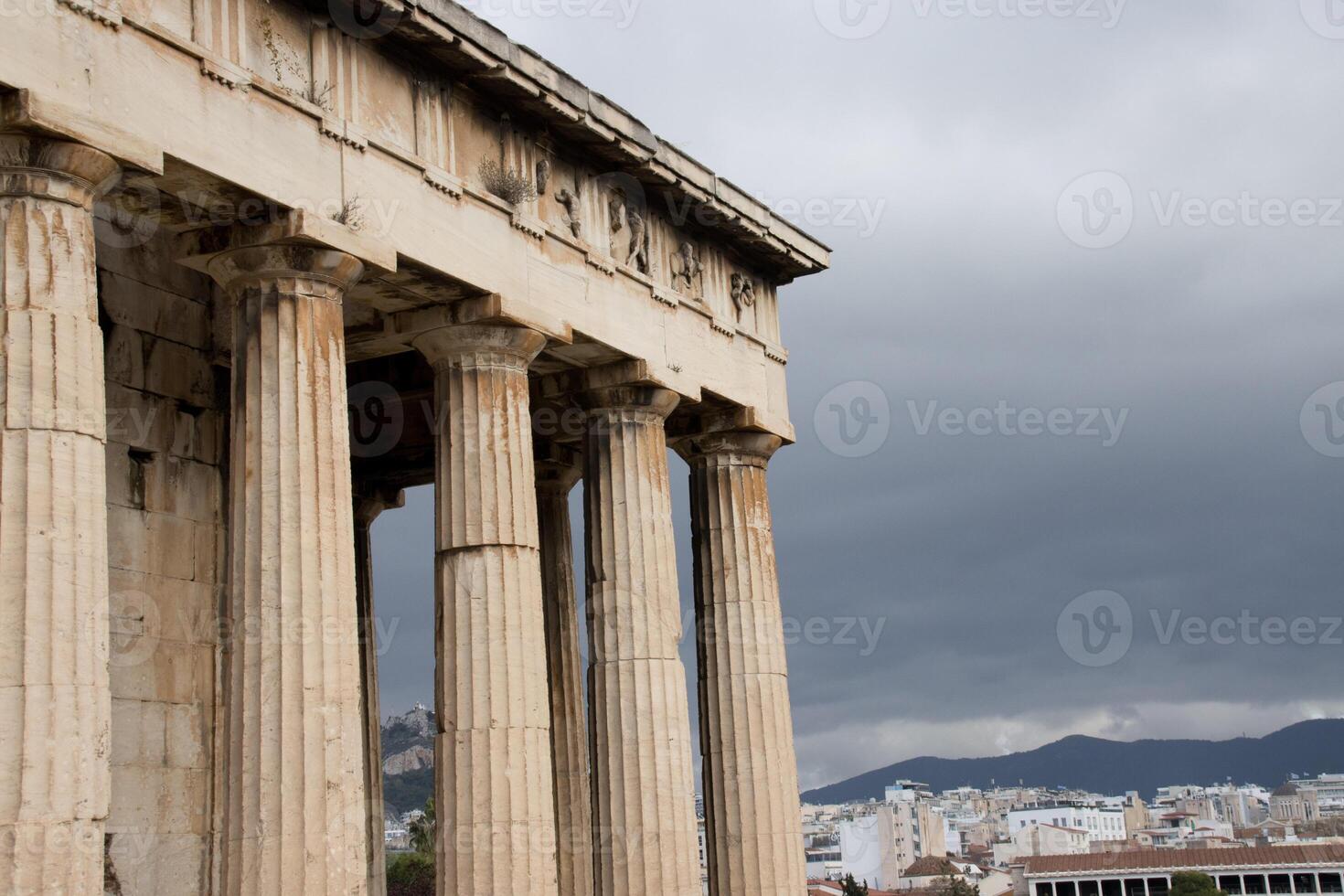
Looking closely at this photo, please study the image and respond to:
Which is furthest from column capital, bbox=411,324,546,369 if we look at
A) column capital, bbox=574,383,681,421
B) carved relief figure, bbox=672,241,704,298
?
carved relief figure, bbox=672,241,704,298

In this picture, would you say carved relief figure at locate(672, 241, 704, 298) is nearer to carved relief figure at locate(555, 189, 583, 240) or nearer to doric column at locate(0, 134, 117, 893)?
carved relief figure at locate(555, 189, 583, 240)

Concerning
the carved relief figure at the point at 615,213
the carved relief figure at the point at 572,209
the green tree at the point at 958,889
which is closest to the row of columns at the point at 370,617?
the carved relief figure at the point at 572,209

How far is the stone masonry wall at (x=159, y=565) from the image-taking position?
23.7 m

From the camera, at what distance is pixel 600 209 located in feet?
95.0

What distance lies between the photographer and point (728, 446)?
3347cm

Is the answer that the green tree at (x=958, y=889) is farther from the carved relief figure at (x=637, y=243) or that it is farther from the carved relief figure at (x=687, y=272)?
the carved relief figure at (x=637, y=243)

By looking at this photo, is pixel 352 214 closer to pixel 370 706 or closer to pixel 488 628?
pixel 488 628

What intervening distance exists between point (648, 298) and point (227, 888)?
13240 mm

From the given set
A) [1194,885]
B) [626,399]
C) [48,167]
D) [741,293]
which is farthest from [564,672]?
[1194,885]

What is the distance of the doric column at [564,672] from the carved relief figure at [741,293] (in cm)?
476

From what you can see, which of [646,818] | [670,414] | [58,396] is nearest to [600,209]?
[670,414]

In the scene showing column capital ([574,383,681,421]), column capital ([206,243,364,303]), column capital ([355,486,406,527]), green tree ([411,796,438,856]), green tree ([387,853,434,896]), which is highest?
column capital ([206,243,364,303])

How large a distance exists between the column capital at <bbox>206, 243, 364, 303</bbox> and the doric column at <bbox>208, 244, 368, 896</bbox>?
0.02m

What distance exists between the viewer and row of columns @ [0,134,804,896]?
17.7 metres
